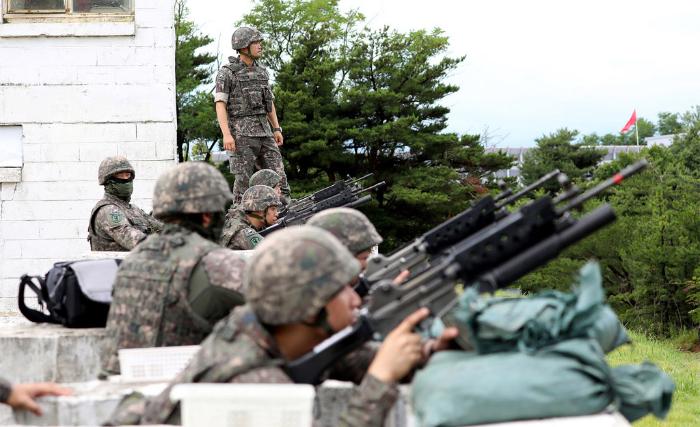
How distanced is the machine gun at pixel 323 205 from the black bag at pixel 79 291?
3.80 m

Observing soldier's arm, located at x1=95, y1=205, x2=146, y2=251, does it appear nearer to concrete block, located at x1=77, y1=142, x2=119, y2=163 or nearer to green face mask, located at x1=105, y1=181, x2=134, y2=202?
green face mask, located at x1=105, y1=181, x2=134, y2=202

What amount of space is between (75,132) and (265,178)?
2.56 meters

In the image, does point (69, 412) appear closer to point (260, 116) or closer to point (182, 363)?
point (182, 363)

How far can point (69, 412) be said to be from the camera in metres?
4.58

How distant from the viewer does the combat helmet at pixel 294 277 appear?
12.1 ft

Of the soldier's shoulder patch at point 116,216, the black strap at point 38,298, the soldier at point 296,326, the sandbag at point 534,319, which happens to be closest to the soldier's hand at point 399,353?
the soldier at point 296,326

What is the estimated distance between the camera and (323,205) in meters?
10.6

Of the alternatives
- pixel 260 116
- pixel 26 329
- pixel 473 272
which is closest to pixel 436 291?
pixel 473 272

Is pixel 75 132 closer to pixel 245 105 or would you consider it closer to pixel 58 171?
pixel 58 171

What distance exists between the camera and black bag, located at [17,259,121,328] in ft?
20.1

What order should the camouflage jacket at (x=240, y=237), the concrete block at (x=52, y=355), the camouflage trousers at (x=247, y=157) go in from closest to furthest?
1. the concrete block at (x=52, y=355)
2. the camouflage jacket at (x=240, y=237)
3. the camouflage trousers at (x=247, y=157)

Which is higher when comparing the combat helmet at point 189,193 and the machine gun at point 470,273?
the combat helmet at point 189,193

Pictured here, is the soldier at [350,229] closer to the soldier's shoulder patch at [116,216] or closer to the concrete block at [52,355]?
the concrete block at [52,355]

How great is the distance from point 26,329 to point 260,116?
5716 mm
